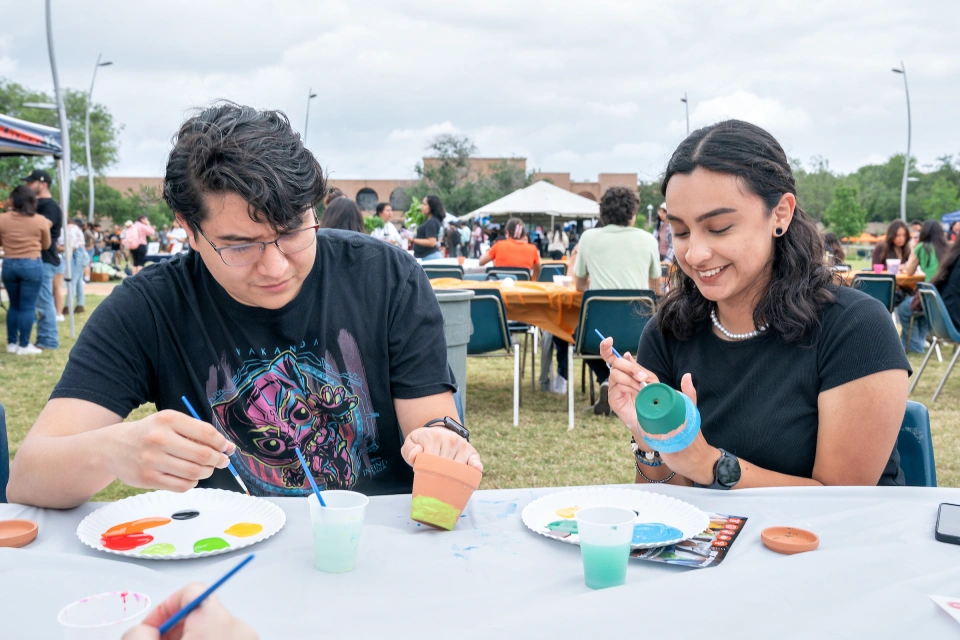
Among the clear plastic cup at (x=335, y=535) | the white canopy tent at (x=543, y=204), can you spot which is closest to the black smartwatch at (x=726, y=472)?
the clear plastic cup at (x=335, y=535)

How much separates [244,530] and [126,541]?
0.18 meters

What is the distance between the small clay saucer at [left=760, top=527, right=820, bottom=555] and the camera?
112 centimetres

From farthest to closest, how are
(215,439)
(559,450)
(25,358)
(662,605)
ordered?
1. (25,358)
2. (559,450)
3. (215,439)
4. (662,605)

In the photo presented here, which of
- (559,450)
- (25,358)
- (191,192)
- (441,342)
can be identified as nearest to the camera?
(191,192)

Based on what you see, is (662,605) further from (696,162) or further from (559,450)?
(559,450)

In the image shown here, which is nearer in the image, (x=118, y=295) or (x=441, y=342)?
(x=118, y=295)

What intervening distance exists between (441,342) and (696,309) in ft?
2.08

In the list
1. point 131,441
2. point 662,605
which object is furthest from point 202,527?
point 662,605

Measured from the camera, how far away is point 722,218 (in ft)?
5.33

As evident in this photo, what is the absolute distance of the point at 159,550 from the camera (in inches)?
44.5

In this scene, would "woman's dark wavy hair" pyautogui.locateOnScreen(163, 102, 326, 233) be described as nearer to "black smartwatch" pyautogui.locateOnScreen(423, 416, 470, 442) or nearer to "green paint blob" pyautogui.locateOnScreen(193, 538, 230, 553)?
"black smartwatch" pyautogui.locateOnScreen(423, 416, 470, 442)

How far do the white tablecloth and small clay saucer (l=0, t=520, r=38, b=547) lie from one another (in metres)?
0.02

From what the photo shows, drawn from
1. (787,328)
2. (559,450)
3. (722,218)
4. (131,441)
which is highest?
(722,218)

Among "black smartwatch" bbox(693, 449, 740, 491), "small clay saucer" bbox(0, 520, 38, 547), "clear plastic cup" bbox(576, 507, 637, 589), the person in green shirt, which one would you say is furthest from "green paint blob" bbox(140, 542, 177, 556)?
the person in green shirt
